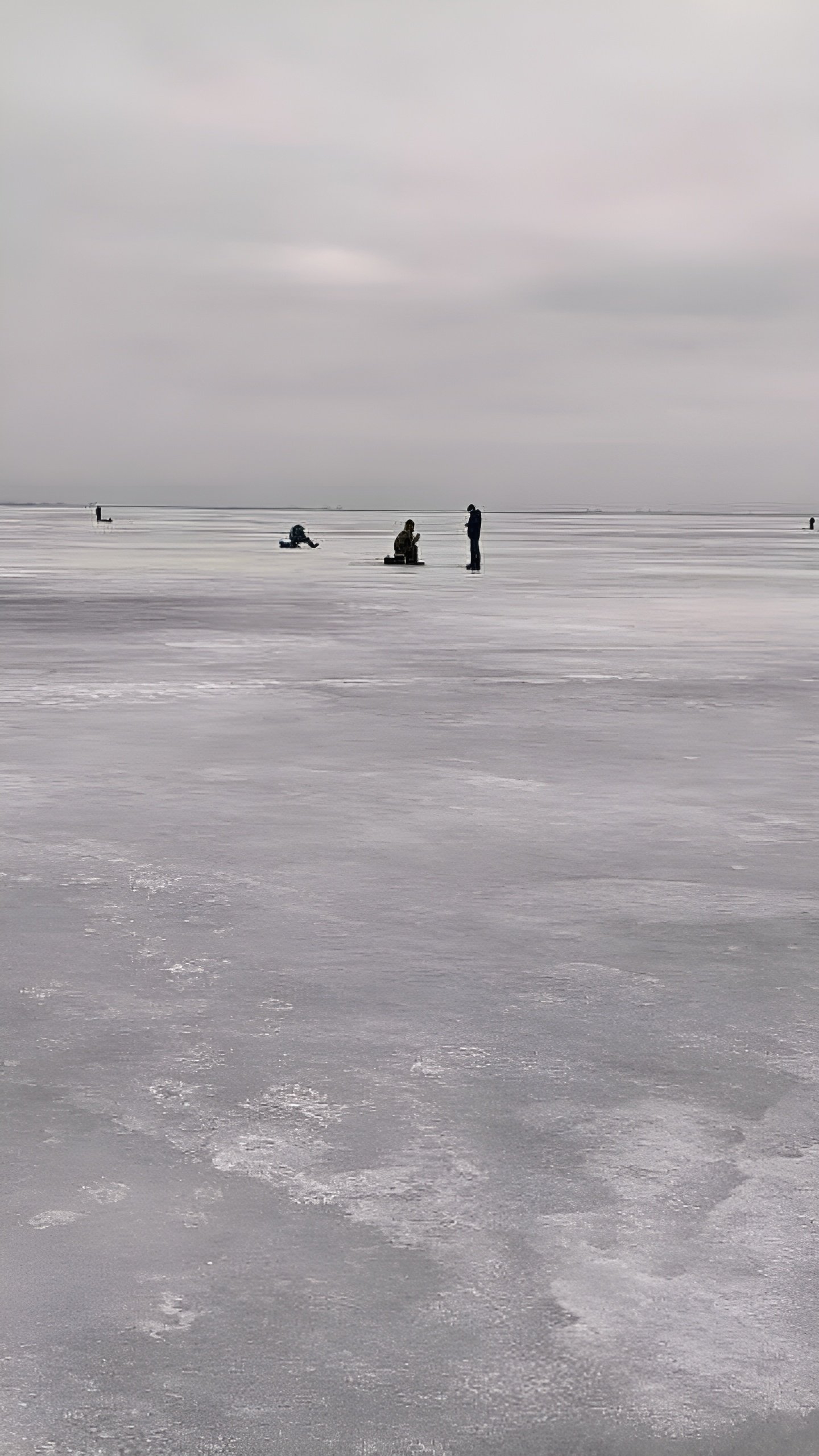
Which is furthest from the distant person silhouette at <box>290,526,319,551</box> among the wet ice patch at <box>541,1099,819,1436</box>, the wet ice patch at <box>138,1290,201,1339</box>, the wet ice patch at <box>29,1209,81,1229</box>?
the wet ice patch at <box>138,1290,201,1339</box>

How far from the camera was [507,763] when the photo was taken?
A: 35.5ft

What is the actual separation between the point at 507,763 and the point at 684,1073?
6119mm

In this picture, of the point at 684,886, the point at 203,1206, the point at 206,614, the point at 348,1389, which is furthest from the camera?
the point at 206,614

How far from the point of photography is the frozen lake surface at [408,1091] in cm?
294

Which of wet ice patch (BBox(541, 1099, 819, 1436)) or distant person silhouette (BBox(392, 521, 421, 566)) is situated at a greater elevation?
distant person silhouette (BBox(392, 521, 421, 566))

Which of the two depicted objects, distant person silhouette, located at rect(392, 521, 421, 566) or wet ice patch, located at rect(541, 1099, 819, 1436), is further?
distant person silhouette, located at rect(392, 521, 421, 566)

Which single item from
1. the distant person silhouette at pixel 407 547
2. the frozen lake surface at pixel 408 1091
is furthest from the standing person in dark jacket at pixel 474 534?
the frozen lake surface at pixel 408 1091

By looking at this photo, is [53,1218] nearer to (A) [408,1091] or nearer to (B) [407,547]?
(A) [408,1091]

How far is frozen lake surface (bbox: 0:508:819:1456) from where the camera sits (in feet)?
9.66

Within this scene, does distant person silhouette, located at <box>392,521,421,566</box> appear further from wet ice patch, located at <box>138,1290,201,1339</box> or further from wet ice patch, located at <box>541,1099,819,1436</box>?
wet ice patch, located at <box>138,1290,201,1339</box>

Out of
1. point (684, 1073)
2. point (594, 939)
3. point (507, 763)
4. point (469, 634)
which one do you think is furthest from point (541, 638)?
point (684, 1073)

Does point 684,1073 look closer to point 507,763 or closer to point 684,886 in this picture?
point 684,886

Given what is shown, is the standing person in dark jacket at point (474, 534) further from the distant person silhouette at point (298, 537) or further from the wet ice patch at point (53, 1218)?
the wet ice patch at point (53, 1218)

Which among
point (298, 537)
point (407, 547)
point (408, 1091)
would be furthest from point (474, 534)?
point (408, 1091)
